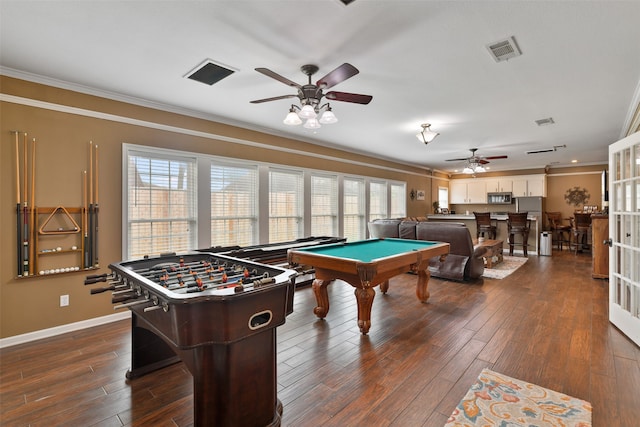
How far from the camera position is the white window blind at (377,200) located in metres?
7.50

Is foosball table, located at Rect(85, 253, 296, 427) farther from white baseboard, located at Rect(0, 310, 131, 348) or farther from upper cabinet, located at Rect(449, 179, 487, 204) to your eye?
upper cabinet, located at Rect(449, 179, 487, 204)

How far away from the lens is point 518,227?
7559 millimetres

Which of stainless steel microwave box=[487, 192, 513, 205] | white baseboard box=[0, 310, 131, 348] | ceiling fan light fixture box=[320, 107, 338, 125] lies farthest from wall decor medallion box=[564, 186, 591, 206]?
white baseboard box=[0, 310, 131, 348]

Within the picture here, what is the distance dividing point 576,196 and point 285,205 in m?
9.11

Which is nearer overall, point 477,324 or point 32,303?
point 32,303

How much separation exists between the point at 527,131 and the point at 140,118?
20.0ft

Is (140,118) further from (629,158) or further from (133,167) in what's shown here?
(629,158)

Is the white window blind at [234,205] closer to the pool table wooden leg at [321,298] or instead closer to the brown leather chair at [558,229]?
the pool table wooden leg at [321,298]

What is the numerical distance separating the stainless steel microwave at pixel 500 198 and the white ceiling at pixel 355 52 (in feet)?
18.9

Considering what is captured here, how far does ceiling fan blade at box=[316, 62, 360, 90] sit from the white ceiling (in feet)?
0.91

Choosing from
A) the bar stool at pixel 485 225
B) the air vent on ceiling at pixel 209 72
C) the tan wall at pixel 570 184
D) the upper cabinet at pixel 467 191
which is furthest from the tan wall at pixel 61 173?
the tan wall at pixel 570 184

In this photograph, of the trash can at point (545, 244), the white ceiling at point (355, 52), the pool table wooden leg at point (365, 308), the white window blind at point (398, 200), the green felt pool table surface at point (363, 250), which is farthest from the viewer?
the white window blind at point (398, 200)

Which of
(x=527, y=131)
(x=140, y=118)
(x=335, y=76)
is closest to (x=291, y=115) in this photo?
(x=335, y=76)

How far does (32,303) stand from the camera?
2.95m
